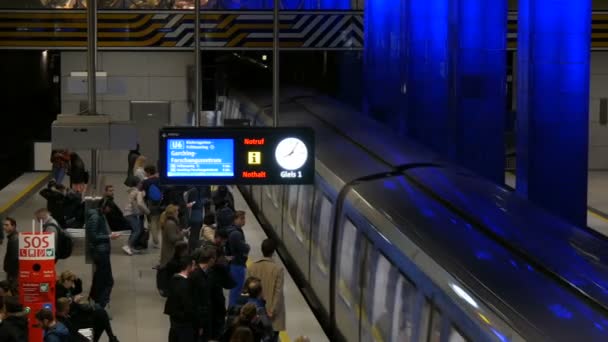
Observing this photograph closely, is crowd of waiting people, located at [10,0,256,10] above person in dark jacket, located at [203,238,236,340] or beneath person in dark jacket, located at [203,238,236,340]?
above

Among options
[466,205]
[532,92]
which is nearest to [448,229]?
[466,205]

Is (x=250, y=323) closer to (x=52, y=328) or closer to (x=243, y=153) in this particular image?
(x=52, y=328)

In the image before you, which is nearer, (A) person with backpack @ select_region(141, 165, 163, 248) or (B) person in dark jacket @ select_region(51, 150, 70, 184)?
(A) person with backpack @ select_region(141, 165, 163, 248)

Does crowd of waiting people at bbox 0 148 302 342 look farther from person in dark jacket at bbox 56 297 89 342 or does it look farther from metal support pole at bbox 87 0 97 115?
metal support pole at bbox 87 0 97 115

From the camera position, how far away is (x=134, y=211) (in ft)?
67.8

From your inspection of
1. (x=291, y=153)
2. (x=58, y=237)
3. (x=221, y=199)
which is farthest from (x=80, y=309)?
(x=221, y=199)

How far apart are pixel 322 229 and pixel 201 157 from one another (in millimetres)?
1674

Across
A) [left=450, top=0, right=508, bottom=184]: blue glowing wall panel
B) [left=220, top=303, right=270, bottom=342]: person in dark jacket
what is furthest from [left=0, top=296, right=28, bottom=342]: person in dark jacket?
[left=450, top=0, right=508, bottom=184]: blue glowing wall panel

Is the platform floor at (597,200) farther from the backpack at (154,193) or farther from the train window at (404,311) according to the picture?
the train window at (404,311)

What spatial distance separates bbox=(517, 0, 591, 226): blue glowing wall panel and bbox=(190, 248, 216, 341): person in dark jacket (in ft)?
16.6

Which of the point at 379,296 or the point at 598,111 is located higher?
the point at 598,111

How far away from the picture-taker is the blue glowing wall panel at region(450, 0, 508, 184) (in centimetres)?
2009

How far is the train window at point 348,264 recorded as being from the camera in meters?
11.9

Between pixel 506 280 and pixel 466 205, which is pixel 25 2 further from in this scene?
pixel 506 280
